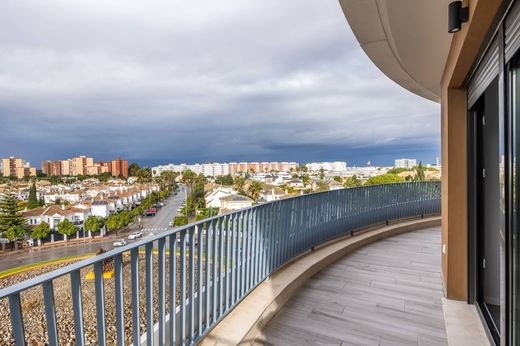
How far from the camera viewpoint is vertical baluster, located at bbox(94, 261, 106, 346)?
1146mm

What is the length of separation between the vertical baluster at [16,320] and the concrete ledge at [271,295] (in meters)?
1.37

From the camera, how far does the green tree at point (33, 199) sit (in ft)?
28.2

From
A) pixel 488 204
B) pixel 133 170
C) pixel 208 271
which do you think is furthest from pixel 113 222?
pixel 133 170

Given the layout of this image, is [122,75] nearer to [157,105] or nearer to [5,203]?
[157,105]

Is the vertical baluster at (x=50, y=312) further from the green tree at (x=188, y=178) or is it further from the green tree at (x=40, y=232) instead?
the green tree at (x=188, y=178)

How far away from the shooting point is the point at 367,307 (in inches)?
106

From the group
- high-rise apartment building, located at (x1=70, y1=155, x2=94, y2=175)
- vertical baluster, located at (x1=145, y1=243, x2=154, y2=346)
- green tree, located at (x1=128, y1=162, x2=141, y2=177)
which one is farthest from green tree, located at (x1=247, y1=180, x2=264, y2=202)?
vertical baluster, located at (x1=145, y1=243, x2=154, y2=346)

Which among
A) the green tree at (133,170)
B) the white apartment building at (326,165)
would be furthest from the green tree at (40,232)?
the white apartment building at (326,165)

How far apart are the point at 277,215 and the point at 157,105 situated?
2305 inches

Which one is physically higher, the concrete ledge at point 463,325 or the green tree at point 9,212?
the green tree at point 9,212

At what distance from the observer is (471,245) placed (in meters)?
2.58

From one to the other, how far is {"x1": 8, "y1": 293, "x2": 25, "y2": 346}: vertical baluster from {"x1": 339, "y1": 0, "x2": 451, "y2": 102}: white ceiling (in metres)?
2.72

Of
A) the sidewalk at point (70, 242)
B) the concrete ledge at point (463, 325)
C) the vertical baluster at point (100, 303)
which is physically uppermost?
the vertical baluster at point (100, 303)

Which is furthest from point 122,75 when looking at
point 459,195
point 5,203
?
point 459,195
